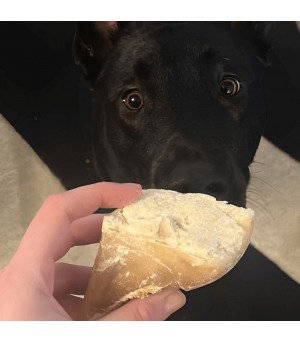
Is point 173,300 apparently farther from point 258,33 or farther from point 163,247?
point 258,33

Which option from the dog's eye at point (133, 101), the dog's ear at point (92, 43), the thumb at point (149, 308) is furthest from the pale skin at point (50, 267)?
the dog's ear at point (92, 43)

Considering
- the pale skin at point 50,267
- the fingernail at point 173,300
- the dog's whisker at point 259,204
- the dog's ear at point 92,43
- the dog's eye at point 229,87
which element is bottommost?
the dog's whisker at point 259,204

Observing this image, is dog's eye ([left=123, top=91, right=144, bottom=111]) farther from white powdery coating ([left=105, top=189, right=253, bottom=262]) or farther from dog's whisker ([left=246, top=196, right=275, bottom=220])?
dog's whisker ([left=246, top=196, right=275, bottom=220])

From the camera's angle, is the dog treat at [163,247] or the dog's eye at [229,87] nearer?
the dog treat at [163,247]

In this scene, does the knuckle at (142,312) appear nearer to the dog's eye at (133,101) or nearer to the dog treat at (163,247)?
the dog treat at (163,247)

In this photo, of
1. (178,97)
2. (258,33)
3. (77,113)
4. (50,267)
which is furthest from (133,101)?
(50,267)
